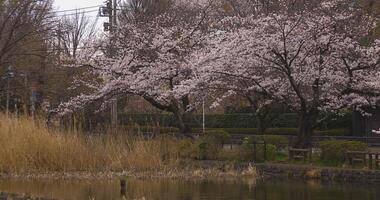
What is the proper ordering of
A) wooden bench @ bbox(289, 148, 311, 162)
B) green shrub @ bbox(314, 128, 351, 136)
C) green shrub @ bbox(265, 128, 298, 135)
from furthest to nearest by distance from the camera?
green shrub @ bbox(265, 128, 298, 135) < green shrub @ bbox(314, 128, 351, 136) < wooden bench @ bbox(289, 148, 311, 162)

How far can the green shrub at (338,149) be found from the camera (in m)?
24.9

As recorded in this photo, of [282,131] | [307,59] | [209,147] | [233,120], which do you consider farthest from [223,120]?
[307,59]

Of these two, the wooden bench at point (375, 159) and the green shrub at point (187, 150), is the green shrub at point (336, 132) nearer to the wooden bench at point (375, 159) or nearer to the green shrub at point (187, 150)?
the green shrub at point (187, 150)

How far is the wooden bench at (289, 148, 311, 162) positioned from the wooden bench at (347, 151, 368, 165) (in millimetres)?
2154

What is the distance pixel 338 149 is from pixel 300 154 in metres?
2.27

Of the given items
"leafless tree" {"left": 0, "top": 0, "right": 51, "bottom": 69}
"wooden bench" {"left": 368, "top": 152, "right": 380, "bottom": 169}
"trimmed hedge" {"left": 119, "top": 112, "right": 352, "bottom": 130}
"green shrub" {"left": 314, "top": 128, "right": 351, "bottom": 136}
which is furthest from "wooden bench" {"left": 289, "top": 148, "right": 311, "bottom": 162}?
"green shrub" {"left": 314, "top": 128, "right": 351, "bottom": 136}

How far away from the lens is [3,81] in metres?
37.5


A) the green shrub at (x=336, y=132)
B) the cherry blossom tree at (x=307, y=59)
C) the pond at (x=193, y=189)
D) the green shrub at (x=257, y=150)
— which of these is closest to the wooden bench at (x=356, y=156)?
the pond at (x=193, y=189)

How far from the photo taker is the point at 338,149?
25.0 meters

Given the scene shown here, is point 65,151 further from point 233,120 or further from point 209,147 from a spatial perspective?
point 233,120

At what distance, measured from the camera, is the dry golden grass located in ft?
72.3

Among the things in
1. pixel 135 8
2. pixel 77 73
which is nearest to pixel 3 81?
pixel 77 73

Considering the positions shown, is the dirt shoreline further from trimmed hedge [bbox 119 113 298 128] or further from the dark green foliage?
trimmed hedge [bbox 119 113 298 128]

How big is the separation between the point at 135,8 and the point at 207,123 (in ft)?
41.6
